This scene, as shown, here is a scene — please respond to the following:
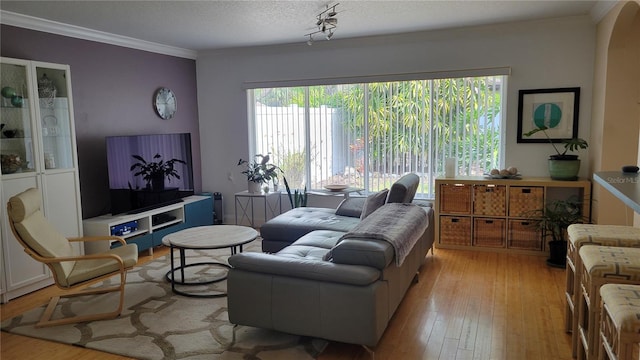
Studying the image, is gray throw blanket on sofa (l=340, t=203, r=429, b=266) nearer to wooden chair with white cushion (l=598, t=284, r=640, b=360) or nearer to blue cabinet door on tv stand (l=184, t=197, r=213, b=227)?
wooden chair with white cushion (l=598, t=284, r=640, b=360)

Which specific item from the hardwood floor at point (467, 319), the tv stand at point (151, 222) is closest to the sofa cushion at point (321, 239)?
the hardwood floor at point (467, 319)

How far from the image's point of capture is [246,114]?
6379 millimetres

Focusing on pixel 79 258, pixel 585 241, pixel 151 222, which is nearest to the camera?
pixel 585 241

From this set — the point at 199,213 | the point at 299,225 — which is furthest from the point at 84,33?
the point at 299,225

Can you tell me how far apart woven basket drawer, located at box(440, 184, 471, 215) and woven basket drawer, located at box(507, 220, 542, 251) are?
482mm

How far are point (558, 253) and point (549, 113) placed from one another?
1500 millimetres

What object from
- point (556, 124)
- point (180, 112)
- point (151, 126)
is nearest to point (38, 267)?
point (151, 126)

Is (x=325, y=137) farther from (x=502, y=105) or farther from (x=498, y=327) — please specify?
(x=498, y=327)

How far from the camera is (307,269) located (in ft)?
9.07

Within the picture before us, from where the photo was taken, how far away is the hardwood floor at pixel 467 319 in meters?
2.86

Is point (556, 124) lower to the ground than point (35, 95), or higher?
lower

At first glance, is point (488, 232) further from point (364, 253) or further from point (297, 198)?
point (364, 253)

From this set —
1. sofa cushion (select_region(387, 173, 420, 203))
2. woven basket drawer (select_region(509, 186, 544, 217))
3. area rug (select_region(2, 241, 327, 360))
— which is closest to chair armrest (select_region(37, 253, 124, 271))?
area rug (select_region(2, 241, 327, 360))

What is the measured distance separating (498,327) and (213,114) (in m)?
4.75
